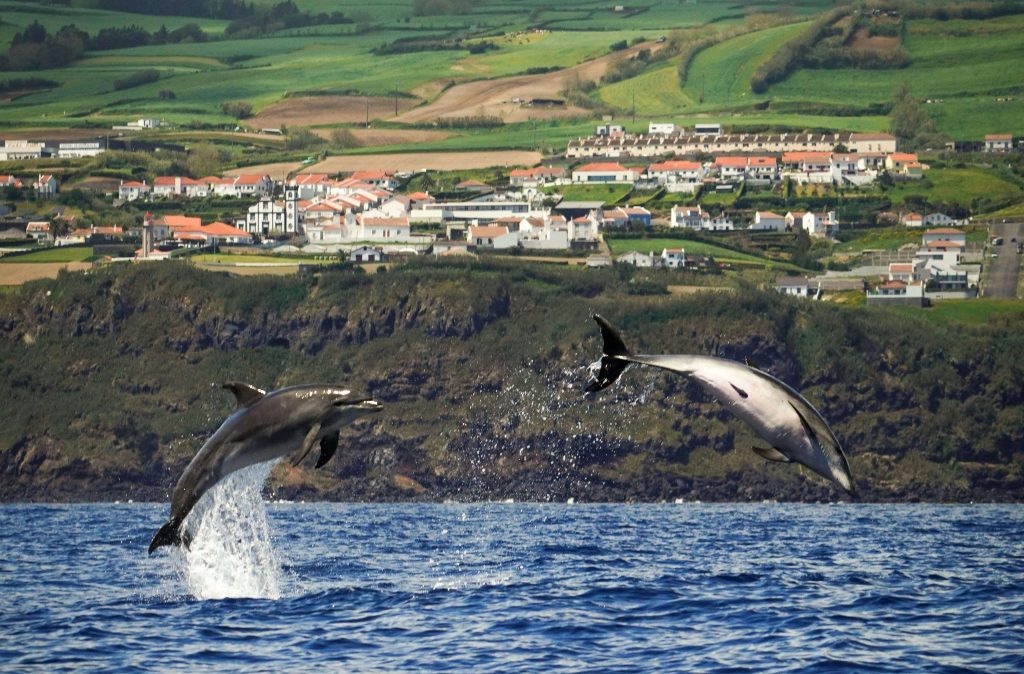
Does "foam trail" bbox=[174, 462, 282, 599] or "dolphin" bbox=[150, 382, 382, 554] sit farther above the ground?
"dolphin" bbox=[150, 382, 382, 554]

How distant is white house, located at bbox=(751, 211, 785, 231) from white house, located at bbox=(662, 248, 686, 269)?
22.0m

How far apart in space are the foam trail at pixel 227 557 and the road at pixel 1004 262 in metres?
95.6

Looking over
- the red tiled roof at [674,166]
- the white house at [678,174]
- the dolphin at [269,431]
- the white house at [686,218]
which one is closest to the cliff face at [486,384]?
the white house at [686,218]

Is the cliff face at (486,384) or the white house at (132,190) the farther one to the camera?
the white house at (132,190)

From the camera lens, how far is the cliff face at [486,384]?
117 m

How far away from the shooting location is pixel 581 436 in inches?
4631

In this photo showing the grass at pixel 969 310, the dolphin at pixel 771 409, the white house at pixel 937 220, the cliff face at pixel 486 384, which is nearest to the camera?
the dolphin at pixel 771 409

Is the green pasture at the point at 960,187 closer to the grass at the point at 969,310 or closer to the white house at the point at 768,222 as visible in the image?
the white house at the point at 768,222

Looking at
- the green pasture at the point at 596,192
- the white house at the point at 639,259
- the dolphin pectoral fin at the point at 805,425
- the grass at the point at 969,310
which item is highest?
the green pasture at the point at 596,192

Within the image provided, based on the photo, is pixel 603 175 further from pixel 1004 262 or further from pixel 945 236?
pixel 1004 262

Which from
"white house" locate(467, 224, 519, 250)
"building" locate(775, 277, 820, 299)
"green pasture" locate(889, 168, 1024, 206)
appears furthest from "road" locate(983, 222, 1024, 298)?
"white house" locate(467, 224, 519, 250)

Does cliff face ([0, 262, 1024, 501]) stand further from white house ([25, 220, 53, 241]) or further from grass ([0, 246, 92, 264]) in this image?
white house ([25, 220, 53, 241])

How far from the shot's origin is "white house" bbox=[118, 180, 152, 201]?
188 meters

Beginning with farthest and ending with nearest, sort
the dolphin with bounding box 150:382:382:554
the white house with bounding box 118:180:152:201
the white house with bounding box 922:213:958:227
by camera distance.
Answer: the white house with bounding box 118:180:152:201
the white house with bounding box 922:213:958:227
the dolphin with bounding box 150:382:382:554
